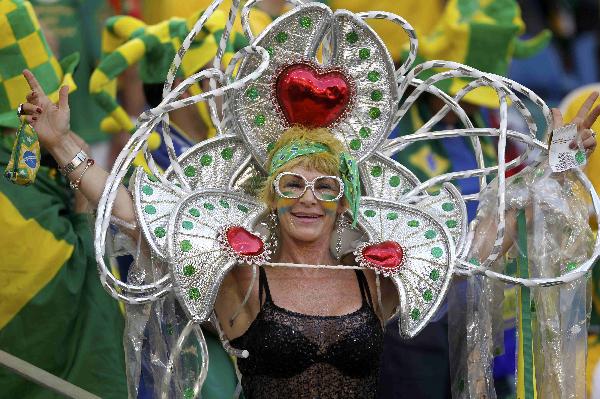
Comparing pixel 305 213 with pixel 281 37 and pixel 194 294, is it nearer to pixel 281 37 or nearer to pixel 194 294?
pixel 194 294

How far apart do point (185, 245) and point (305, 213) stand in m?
0.32

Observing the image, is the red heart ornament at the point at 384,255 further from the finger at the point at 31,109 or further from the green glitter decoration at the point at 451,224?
the finger at the point at 31,109

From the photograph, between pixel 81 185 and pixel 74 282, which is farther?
pixel 74 282

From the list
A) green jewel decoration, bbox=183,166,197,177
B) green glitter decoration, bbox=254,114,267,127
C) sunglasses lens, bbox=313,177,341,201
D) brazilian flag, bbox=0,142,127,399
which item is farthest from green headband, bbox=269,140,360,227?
brazilian flag, bbox=0,142,127,399

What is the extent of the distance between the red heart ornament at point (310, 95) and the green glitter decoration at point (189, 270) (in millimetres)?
516

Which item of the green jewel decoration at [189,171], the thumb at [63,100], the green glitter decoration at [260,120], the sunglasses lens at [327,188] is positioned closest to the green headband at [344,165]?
the sunglasses lens at [327,188]

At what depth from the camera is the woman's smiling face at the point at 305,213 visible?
11.5 feet

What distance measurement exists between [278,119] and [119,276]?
108cm

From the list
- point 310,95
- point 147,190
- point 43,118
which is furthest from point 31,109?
point 310,95

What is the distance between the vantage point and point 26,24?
14.9ft

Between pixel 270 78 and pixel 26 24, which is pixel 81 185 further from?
pixel 26 24

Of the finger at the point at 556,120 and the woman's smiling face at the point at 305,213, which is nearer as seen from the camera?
the woman's smiling face at the point at 305,213

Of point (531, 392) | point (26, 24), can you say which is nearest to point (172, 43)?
point (26, 24)

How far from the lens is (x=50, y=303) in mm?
4406
